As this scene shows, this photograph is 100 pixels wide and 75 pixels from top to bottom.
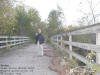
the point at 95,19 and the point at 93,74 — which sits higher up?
the point at 95,19

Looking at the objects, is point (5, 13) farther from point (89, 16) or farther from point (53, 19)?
point (53, 19)

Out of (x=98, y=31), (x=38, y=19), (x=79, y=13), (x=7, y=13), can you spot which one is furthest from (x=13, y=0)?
(x=38, y=19)

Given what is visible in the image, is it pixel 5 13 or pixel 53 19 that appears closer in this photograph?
pixel 5 13

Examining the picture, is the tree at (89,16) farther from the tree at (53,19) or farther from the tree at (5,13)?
the tree at (53,19)

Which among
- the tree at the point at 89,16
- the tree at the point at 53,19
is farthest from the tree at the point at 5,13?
the tree at the point at 53,19

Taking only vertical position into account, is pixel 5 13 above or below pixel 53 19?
below

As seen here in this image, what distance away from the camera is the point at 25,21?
896 inches

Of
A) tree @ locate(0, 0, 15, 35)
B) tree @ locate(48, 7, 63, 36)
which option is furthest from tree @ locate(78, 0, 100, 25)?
tree @ locate(48, 7, 63, 36)

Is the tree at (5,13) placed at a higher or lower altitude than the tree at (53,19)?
lower

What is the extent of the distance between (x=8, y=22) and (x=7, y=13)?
2.28ft

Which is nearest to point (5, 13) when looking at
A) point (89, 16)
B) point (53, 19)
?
point (89, 16)

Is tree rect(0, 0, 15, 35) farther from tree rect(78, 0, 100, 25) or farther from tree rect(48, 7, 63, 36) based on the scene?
tree rect(48, 7, 63, 36)

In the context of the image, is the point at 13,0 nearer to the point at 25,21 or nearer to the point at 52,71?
the point at 52,71

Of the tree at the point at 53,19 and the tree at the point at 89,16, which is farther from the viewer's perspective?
the tree at the point at 53,19
